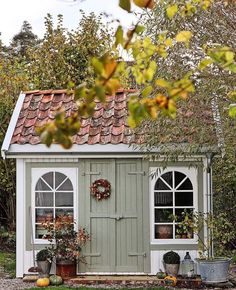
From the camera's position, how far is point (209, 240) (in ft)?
35.2

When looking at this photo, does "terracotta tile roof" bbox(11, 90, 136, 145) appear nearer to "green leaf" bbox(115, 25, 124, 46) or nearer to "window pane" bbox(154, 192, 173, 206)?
"window pane" bbox(154, 192, 173, 206)

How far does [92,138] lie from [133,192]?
1187 millimetres

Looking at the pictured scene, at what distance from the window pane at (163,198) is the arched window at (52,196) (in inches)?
57.3

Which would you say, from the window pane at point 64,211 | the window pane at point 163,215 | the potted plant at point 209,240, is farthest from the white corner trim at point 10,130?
the potted plant at point 209,240

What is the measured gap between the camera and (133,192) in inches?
440

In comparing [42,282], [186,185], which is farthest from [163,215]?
[42,282]

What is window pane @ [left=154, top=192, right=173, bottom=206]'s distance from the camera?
1114cm

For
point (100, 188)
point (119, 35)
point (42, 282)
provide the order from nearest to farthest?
point (119, 35), point (42, 282), point (100, 188)

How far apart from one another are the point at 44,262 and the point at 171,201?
2391mm

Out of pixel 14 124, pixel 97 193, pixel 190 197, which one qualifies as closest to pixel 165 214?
pixel 190 197

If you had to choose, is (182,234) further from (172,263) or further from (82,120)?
(82,120)

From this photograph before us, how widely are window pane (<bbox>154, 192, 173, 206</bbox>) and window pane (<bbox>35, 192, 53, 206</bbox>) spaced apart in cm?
182

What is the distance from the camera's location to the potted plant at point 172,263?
424 inches

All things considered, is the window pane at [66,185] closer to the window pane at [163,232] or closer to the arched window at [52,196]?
the arched window at [52,196]
